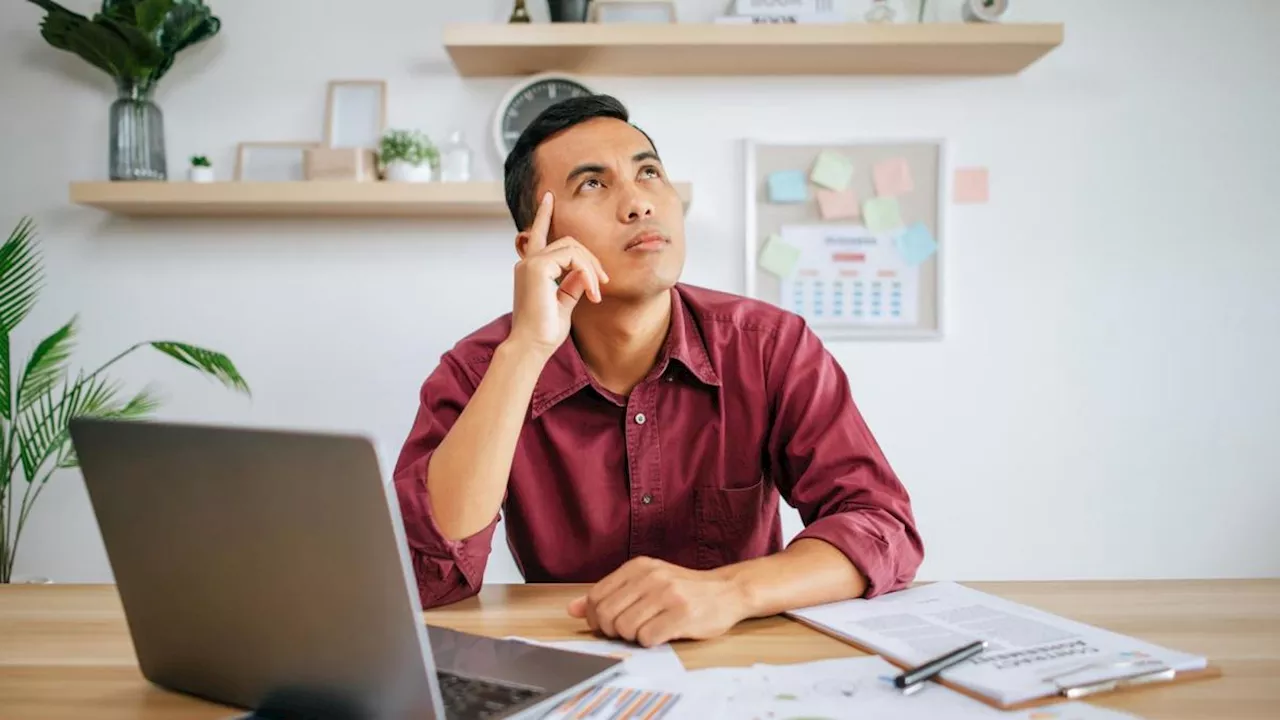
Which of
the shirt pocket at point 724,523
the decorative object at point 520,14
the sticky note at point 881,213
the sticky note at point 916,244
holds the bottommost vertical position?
the shirt pocket at point 724,523

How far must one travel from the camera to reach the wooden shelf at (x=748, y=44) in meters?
2.23

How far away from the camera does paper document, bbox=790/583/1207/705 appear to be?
0.76 meters

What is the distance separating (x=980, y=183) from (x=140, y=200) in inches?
83.5

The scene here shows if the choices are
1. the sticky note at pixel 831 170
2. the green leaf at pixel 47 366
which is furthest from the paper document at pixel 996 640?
the green leaf at pixel 47 366

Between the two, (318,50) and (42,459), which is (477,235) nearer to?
(318,50)

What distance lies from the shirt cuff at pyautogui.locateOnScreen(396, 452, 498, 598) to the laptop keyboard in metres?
0.33

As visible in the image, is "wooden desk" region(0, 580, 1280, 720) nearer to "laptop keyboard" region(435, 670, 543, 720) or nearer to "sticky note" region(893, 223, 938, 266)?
"laptop keyboard" region(435, 670, 543, 720)

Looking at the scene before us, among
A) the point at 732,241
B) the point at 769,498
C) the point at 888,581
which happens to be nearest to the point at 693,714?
the point at 888,581

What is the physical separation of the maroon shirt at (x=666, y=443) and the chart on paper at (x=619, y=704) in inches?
24.8

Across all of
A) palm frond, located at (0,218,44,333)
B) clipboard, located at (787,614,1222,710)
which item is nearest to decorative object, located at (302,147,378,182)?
palm frond, located at (0,218,44,333)

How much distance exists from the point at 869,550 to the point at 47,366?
217 centimetres

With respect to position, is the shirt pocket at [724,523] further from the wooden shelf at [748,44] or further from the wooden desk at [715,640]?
the wooden shelf at [748,44]

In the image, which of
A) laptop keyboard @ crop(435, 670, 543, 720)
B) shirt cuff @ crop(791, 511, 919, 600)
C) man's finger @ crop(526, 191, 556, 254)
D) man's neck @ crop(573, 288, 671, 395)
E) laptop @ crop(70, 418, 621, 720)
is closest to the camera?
laptop @ crop(70, 418, 621, 720)

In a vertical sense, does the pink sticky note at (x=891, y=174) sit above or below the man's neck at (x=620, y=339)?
above
